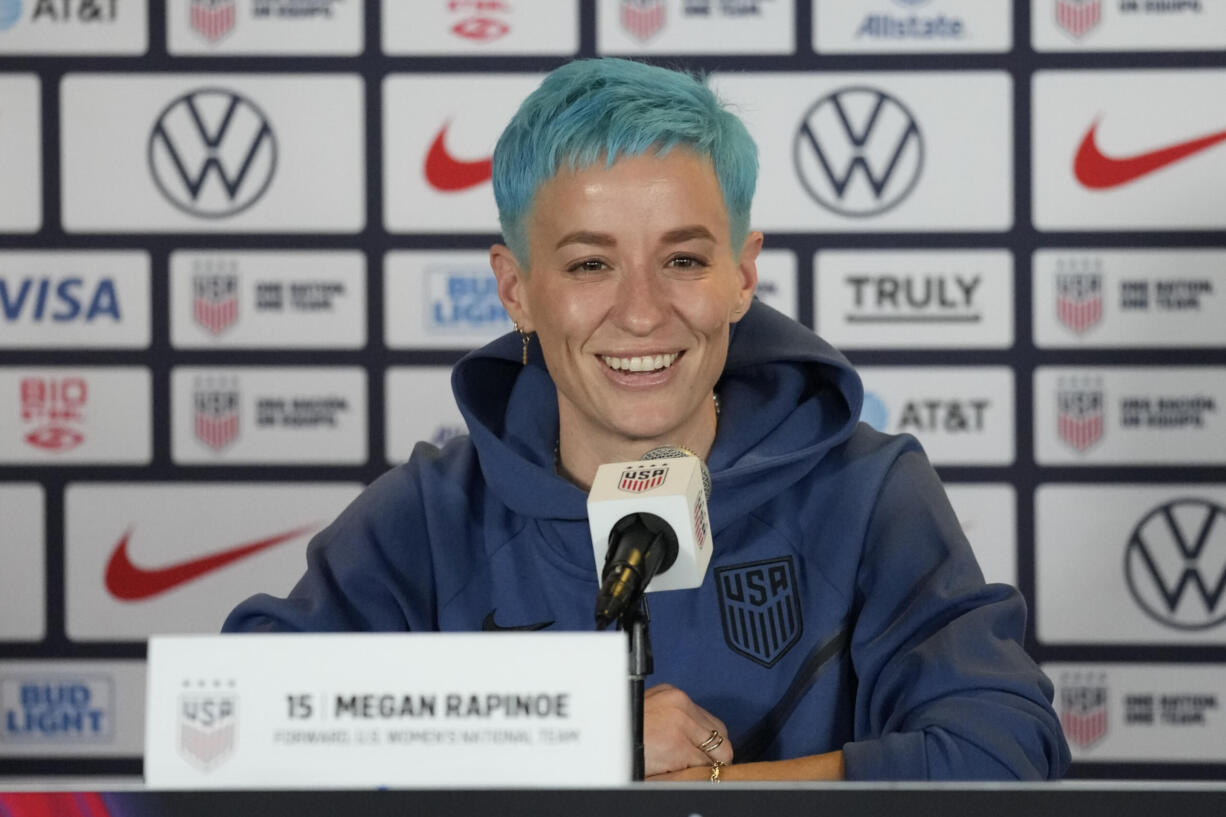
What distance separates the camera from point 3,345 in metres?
2.90

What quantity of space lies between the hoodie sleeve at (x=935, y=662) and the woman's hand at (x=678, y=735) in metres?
0.12

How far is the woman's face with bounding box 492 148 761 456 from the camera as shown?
1261mm

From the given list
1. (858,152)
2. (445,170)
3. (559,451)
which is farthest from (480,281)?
(559,451)

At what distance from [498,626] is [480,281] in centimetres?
155

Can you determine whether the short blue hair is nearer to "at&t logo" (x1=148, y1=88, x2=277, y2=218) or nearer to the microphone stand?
the microphone stand

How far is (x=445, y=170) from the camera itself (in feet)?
9.32

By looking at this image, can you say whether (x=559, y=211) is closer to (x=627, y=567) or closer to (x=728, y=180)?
(x=728, y=180)

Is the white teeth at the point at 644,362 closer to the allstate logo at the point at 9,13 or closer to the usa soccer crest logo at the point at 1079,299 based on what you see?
the usa soccer crest logo at the point at 1079,299

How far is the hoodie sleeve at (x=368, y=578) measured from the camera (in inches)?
53.5

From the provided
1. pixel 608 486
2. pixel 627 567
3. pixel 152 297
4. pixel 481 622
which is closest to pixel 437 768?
pixel 627 567

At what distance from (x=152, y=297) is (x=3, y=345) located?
0.34 metres

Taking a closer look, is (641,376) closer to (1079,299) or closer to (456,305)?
(456,305)

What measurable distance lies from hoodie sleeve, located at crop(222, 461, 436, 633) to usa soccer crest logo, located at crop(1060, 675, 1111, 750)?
1826 millimetres

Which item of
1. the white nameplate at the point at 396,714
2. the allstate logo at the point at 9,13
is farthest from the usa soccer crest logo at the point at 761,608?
the allstate logo at the point at 9,13
